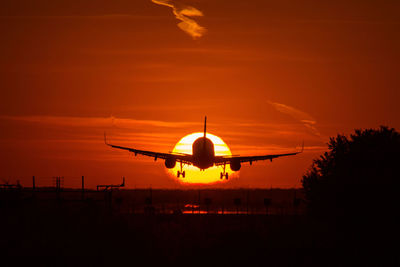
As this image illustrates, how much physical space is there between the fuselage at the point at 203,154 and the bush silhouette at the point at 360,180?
41.1 m

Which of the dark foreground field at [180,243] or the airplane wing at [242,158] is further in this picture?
the airplane wing at [242,158]

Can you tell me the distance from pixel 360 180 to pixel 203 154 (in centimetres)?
4678

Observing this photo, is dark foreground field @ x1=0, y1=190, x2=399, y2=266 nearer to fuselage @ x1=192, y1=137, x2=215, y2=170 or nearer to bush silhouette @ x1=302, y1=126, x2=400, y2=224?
bush silhouette @ x1=302, y1=126, x2=400, y2=224

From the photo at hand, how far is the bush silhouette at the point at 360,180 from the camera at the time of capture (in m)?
55.8

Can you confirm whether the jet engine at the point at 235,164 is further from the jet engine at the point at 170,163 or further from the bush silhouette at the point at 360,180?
the bush silhouette at the point at 360,180

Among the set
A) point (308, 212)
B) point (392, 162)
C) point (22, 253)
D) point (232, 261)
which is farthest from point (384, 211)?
point (22, 253)

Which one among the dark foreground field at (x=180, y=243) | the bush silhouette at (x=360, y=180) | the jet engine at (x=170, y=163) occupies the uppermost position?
the jet engine at (x=170, y=163)

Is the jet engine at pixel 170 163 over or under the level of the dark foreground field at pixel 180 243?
over

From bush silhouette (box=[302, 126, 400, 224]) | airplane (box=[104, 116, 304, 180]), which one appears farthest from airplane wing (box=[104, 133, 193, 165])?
bush silhouette (box=[302, 126, 400, 224])

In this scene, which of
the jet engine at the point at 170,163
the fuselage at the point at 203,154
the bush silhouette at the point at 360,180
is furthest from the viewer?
the fuselage at the point at 203,154

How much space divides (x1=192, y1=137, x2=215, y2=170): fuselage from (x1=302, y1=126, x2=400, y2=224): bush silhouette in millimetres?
41127

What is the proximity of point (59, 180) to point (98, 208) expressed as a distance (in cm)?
894

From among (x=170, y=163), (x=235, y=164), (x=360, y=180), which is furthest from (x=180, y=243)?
(x=235, y=164)

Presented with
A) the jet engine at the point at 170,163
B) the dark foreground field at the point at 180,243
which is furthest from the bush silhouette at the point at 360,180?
the jet engine at the point at 170,163
